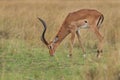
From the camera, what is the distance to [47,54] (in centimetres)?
1135

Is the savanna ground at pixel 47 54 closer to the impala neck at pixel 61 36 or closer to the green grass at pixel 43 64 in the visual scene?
the green grass at pixel 43 64

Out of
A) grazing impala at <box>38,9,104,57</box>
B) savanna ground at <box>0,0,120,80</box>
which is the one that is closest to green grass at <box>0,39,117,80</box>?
savanna ground at <box>0,0,120,80</box>

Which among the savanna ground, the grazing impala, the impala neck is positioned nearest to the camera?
the savanna ground

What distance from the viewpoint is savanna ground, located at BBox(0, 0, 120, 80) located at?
26.8ft

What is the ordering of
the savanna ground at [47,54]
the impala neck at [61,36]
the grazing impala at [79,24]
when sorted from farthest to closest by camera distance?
the impala neck at [61,36], the grazing impala at [79,24], the savanna ground at [47,54]

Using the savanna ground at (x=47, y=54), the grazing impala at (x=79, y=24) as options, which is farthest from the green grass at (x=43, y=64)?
the grazing impala at (x=79, y=24)

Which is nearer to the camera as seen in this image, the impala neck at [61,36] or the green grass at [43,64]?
the green grass at [43,64]

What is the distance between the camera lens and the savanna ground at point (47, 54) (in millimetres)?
8180

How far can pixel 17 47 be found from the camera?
1197cm

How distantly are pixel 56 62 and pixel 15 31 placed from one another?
15.1 feet

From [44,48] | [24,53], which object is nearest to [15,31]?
[44,48]

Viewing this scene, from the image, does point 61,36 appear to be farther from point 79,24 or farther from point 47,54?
point 47,54

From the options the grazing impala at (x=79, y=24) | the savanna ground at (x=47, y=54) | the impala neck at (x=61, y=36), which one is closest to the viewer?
the savanna ground at (x=47, y=54)

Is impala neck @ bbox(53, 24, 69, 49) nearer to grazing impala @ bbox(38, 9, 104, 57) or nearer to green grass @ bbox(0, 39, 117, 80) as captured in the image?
grazing impala @ bbox(38, 9, 104, 57)
